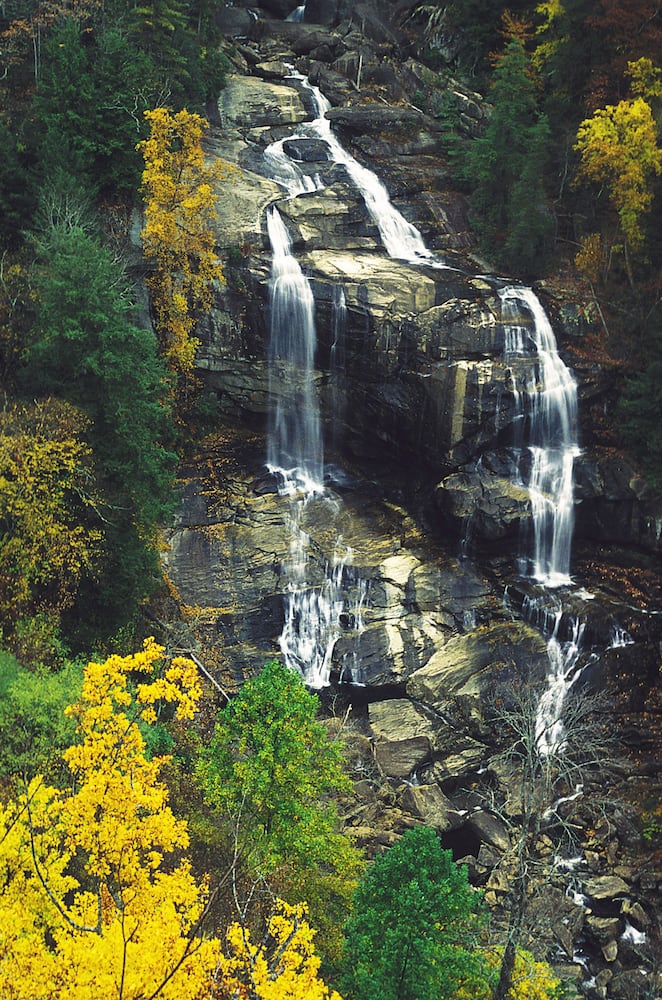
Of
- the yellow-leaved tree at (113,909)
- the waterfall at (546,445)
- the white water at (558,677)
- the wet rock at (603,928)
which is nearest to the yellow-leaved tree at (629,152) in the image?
the waterfall at (546,445)

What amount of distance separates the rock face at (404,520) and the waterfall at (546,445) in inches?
16.4

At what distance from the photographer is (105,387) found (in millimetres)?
21516

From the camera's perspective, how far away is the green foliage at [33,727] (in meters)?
14.6

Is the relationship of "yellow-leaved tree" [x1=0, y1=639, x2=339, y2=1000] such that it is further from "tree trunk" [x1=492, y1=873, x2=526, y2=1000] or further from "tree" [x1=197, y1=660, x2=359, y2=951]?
"tree trunk" [x1=492, y1=873, x2=526, y2=1000]

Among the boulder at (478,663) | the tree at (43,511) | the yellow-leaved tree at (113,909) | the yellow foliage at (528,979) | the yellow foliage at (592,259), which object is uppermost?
the yellow foliage at (592,259)

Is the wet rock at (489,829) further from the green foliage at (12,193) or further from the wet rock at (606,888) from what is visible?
the green foliage at (12,193)

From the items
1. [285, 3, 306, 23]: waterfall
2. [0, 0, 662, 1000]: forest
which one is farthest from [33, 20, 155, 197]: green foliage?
[285, 3, 306, 23]: waterfall

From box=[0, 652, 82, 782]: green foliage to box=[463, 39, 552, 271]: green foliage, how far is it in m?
23.6

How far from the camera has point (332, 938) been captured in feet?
51.0

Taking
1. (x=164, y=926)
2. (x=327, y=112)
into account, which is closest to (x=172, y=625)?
(x=164, y=926)

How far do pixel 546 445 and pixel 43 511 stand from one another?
16.6 meters

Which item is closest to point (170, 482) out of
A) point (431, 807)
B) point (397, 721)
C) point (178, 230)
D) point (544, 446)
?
point (178, 230)

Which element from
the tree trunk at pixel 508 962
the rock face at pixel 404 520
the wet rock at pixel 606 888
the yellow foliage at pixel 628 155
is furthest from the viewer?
the yellow foliage at pixel 628 155

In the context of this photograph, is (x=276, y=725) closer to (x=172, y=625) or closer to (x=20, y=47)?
(x=172, y=625)
